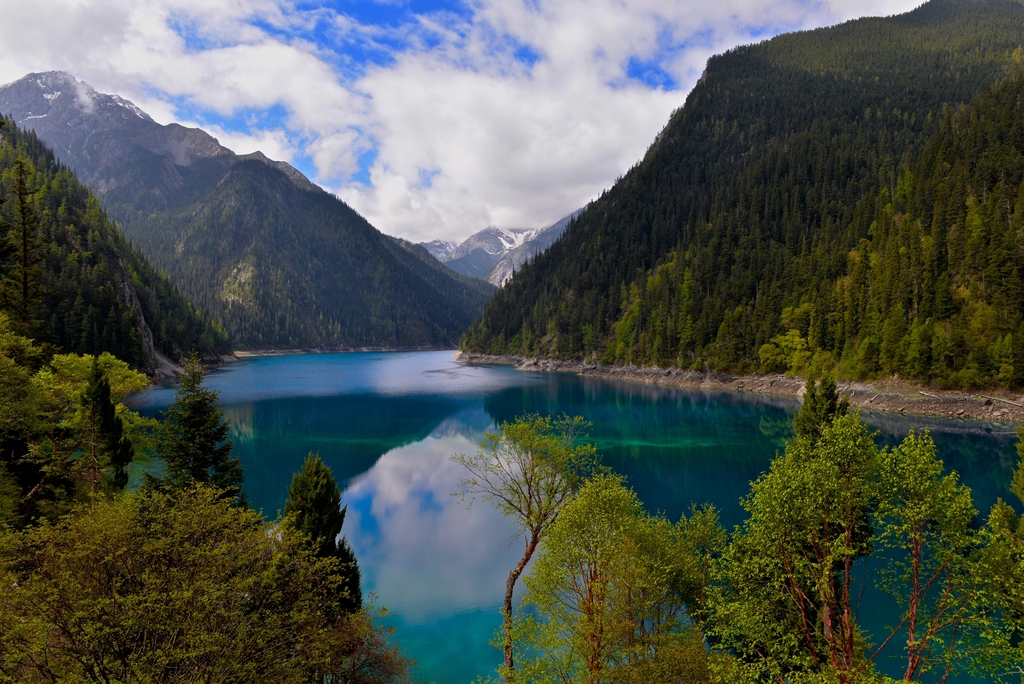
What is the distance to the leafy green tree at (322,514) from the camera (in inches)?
777

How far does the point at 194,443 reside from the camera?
2594 cm

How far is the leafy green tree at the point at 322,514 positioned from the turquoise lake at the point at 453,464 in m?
5.30

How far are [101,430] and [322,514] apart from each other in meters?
19.4

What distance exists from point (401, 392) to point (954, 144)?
13196cm

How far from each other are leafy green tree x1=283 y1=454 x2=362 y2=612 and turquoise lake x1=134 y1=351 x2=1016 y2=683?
5299mm

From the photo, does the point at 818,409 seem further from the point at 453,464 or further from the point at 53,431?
the point at 53,431

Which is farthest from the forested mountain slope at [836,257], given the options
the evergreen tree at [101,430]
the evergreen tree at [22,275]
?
the evergreen tree at [22,275]

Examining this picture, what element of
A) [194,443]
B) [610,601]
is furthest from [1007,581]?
[194,443]

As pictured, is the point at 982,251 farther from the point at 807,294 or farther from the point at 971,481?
the point at 971,481

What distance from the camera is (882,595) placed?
87.6 feet

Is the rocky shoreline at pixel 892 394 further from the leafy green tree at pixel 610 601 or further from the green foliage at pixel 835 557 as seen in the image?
the leafy green tree at pixel 610 601

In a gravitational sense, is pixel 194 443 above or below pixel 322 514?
above

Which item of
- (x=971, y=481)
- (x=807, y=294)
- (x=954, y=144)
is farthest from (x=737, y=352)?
(x=971, y=481)

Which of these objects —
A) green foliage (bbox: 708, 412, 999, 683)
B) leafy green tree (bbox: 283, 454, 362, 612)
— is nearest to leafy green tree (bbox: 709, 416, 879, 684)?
green foliage (bbox: 708, 412, 999, 683)
